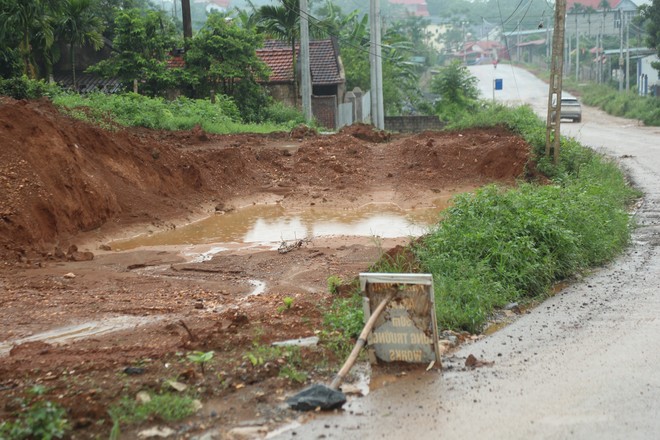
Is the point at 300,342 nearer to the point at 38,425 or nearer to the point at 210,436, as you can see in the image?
the point at 210,436

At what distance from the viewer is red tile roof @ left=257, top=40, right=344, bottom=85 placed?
39594 mm

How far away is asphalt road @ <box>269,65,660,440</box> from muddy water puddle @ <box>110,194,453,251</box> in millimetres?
4993

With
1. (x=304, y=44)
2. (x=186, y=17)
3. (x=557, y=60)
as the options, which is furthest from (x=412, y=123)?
(x=557, y=60)

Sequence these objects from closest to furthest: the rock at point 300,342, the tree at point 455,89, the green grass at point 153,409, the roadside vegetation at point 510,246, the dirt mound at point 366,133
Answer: the green grass at point 153,409 → the rock at point 300,342 → the roadside vegetation at point 510,246 → the dirt mound at point 366,133 → the tree at point 455,89

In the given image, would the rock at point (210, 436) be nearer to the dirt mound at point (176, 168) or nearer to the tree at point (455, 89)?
the dirt mound at point (176, 168)

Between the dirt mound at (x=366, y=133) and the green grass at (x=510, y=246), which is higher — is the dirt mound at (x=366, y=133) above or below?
above

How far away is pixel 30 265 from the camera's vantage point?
1219cm

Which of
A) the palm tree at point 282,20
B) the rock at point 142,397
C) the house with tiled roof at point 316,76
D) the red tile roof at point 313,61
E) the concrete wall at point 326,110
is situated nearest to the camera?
the rock at point 142,397

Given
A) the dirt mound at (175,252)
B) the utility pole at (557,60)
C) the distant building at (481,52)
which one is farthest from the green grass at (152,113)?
the distant building at (481,52)

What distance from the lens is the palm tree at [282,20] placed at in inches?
1404

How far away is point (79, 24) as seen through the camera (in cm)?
3406

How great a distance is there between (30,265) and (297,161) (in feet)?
34.9

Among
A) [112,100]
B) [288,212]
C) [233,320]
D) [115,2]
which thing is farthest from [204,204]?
[115,2]

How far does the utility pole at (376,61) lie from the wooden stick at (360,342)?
81.9 ft
